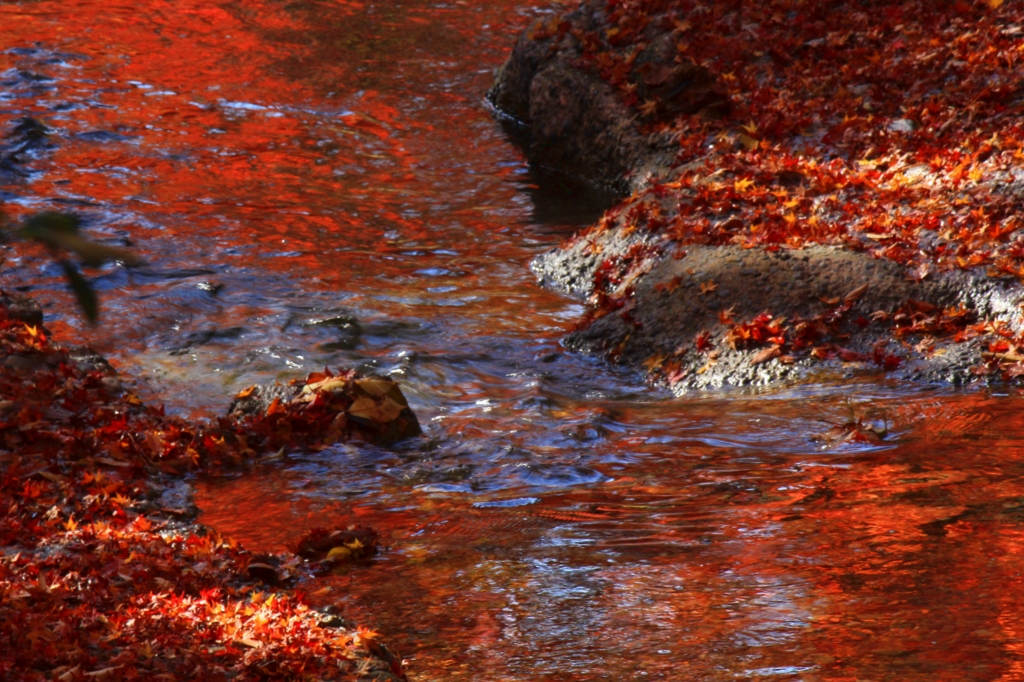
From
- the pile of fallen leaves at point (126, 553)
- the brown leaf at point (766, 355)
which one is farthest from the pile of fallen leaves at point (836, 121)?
the pile of fallen leaves at point (126, 553)

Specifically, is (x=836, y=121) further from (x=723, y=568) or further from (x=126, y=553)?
(x=126, y=553)

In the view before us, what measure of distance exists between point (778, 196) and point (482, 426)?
12.4 ft

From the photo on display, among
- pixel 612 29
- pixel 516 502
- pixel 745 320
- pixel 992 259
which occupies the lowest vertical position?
pixel 516 502

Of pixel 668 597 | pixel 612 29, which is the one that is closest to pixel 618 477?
pixel 668 597

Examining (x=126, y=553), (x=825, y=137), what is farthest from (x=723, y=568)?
(x=825, y=137)

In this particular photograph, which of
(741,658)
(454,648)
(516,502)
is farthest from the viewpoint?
(516,502)

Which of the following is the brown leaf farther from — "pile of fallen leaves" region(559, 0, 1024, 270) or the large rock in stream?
"pile of fallen leaves" region(559, 0, 1024, 270)

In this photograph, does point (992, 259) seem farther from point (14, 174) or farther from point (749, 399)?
point (14, 174)

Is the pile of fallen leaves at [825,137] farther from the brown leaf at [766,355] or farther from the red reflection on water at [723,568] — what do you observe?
the red reflection on water at [723,568]

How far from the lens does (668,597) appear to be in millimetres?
3752

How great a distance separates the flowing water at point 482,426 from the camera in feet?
11.5

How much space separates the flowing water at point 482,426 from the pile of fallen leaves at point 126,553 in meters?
0.25

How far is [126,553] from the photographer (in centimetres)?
418

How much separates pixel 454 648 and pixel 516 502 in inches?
61.4
